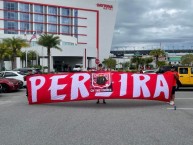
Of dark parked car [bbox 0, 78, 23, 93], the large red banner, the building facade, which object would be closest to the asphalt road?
the large red banner

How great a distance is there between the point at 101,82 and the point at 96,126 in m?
5.64

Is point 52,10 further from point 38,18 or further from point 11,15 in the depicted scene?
point 11,15

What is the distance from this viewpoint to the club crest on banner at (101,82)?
15.4m

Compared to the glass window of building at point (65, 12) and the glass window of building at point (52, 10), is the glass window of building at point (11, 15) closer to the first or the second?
the glass window of building at point (52, 10)

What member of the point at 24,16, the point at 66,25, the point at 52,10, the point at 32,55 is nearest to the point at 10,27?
the point at 24,16

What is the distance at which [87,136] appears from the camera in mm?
8406

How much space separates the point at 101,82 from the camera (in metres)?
15.4

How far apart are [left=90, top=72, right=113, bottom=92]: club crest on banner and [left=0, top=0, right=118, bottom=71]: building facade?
7770 centimetres

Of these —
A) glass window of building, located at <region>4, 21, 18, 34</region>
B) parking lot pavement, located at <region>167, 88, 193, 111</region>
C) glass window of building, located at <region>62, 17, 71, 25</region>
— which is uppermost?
glass window of building, located at <region>62, 17, 71, 25</region>

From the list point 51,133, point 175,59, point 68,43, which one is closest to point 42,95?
point 51,133

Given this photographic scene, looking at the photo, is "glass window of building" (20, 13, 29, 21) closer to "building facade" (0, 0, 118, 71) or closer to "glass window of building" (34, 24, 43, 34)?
"building facade" (0, 0, 118, 71)

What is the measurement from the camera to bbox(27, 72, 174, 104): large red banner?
15.4 meters

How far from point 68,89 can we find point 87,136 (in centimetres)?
714

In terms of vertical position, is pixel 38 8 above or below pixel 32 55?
above
